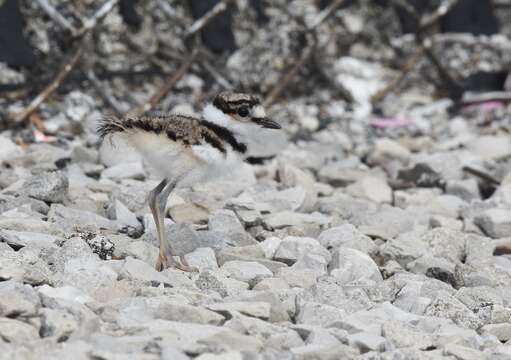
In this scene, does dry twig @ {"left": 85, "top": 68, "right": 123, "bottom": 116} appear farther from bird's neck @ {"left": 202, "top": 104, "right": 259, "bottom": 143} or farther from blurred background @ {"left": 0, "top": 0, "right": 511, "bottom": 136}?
bird's neck @ {"left": 202, "top": 104, "right": 259, "bottom": 143}

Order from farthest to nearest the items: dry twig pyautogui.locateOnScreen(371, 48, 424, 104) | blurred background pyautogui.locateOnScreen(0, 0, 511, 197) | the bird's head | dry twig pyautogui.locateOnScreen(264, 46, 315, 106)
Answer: dry twig pyautogui.locateOnScreen(371, 48, 424, 104) < dry twig pyautogui.locateOnScreen(264, 46, 315, 106) < blurred background pyautogui.locateOnScreen(0, 0, 511, 197) < the bird's head

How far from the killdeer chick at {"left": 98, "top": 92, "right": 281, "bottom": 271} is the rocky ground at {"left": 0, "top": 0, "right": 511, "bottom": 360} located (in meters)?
0.20

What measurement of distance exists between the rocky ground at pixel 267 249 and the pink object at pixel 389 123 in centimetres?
31

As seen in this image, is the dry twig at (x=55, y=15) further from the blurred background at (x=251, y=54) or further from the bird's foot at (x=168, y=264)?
the bird's foot at (x=168, y=264)

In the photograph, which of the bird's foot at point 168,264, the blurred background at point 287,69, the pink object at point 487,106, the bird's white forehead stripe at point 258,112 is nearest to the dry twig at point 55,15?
the blurred background at point 287,69

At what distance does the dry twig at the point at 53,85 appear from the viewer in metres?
4.92

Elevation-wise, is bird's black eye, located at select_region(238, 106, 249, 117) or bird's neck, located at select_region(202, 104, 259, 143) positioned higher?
bird's black eye, located at select_region(238, 106, 249, 117)

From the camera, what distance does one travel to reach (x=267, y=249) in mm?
3467

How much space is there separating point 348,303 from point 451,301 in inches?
13.7

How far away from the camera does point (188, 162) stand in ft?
10.6

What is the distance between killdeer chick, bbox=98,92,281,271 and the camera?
3.20 metres

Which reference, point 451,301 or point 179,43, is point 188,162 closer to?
point 451,301

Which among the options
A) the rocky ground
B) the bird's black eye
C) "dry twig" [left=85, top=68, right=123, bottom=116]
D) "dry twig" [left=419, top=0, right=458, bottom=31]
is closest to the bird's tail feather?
the rocky ground

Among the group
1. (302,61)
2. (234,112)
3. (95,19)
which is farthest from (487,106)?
(234,112)
